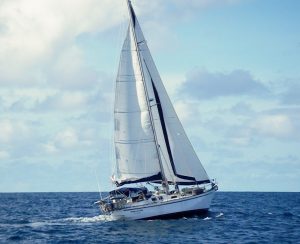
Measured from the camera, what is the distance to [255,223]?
55469 millimetres

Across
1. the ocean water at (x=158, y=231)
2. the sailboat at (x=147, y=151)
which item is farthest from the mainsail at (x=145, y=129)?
the ocean water at (x=158, y=231)

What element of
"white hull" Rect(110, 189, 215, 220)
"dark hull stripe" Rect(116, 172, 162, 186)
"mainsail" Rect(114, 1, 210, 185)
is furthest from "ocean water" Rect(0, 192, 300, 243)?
"mainsail" Rect(114, 1, 210, 185)

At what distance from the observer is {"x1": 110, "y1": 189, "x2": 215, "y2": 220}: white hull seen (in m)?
52.7

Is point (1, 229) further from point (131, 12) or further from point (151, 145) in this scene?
point (131, 12)

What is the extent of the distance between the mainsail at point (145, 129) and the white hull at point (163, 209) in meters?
3.27

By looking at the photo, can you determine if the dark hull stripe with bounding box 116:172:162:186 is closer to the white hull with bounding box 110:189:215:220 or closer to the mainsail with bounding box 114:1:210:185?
the mainsail with bounding box 114:1:210:185

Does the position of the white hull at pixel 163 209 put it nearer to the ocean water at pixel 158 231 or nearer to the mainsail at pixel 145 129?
the ocean water at pixel 158 231

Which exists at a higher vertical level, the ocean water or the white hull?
the white hull

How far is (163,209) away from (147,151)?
20.0 feet

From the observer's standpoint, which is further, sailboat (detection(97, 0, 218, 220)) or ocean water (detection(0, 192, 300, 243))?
sailboat (detection(97, 0, 218, 220))

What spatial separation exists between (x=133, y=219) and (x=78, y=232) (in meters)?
7.21

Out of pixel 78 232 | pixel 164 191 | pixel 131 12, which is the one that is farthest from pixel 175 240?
pixel 131 12

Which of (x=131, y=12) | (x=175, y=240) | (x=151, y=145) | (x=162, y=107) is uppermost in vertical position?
(x=131, y=12)

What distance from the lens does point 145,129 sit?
5559cm
